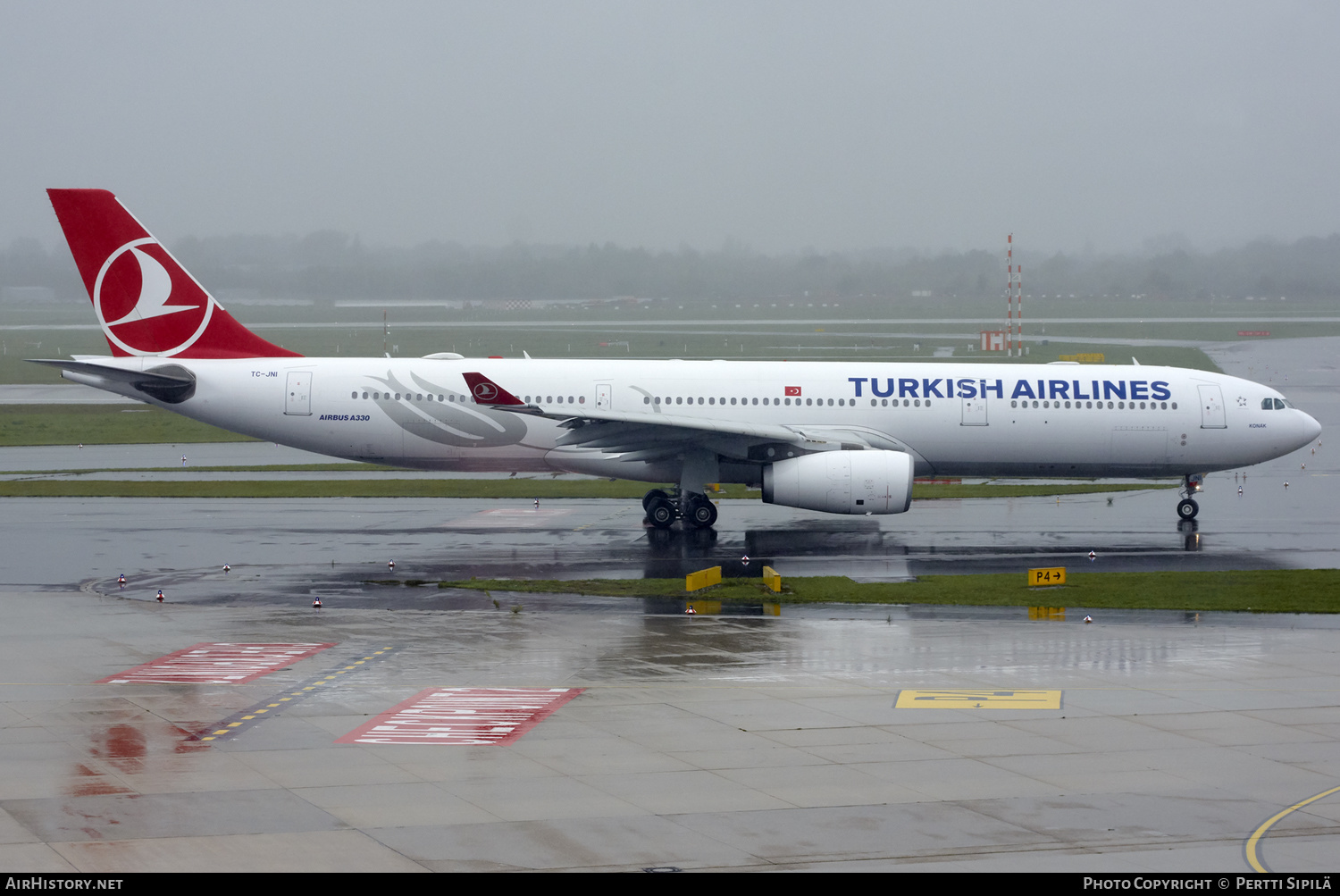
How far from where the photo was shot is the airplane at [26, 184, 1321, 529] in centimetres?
2922

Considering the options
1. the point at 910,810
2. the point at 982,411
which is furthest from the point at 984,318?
Result: the point at 910,810

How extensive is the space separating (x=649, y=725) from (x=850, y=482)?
13.1 meters

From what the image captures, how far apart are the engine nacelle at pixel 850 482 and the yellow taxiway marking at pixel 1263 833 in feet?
48.6

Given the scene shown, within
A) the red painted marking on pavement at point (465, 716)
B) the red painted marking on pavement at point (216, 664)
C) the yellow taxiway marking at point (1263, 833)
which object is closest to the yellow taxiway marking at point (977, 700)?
the yellow taxiway marking at point (1263, 833)

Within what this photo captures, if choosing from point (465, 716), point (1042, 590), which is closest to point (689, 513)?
point (1042, 590)

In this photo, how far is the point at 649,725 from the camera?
14133mm

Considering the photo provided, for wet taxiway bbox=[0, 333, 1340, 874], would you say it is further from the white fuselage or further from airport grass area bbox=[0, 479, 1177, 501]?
airport grass area bbox=[0, 479, 1177, 501]

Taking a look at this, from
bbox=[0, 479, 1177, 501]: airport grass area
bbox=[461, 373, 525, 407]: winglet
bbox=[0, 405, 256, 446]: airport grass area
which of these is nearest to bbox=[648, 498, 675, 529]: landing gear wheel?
bbox=[461, 373, 525, 407]: winglet

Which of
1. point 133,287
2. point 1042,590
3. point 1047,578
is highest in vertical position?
point 133,287

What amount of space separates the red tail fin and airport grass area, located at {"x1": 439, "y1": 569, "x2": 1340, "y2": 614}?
37.7ft

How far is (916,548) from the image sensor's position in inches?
1048

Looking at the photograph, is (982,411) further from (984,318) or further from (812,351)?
(984,318)

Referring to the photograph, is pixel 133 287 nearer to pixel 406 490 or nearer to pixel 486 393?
pixel 406 490

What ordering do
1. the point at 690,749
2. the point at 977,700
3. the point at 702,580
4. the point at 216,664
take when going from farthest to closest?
the point at 702,580
the point at 216,664
the point at 977,700
the point at 690,749
